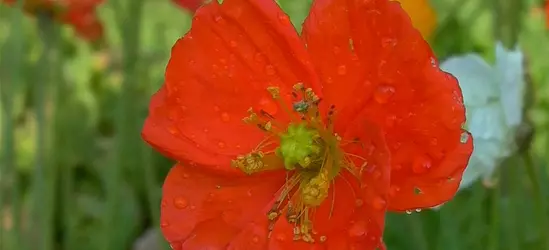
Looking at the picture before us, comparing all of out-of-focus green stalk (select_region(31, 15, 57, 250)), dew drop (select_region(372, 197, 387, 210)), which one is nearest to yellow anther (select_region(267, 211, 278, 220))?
dew drop (select_region(372, 197, 387, 210))

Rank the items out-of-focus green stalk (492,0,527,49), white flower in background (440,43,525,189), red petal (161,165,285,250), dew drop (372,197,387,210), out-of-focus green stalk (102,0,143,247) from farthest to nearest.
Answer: out-of-focus green stalk (102,0,143,247), out-of-focus green stalk (492,0,527,49), white flower in background (440,43,525,189), red petal (161,165,285,250), dew drop (372,197,387,210)

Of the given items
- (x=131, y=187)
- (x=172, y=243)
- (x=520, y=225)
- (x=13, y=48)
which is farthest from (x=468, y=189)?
(x=172, y=243)

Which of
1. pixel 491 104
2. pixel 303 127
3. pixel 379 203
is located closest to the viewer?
pixel 379 203

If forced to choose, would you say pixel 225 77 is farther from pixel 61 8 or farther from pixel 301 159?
pixel 61 8

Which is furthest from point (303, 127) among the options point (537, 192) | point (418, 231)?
point (418, 231)

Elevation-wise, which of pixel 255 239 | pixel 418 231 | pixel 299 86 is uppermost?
pixel 299 86

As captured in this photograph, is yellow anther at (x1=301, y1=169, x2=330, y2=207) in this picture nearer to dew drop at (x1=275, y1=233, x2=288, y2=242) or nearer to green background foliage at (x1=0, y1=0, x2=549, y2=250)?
dew drop at (x1=275, y1=233, x2=288, y2=242)
